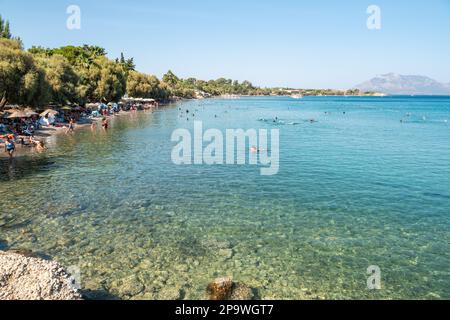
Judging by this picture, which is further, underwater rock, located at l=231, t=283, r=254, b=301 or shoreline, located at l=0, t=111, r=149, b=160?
shoreline, located at l=0, t=111, r=149, b=160

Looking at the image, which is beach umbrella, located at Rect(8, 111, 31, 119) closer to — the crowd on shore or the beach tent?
the crowd on shore

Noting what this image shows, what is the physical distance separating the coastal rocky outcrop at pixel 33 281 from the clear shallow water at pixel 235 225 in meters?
1.54

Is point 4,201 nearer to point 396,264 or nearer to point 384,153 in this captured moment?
point 396,264

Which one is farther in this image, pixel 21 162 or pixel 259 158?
pixel 259 158

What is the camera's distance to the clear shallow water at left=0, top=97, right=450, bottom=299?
12.0 meters

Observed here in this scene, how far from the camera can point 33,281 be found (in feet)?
31.5

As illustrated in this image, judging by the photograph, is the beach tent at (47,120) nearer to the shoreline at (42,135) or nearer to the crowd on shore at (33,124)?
the crowd on shore at (33,124)

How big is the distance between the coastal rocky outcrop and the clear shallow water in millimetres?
1536

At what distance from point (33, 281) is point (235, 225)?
9.34 meters

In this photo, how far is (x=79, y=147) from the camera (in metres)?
38.2

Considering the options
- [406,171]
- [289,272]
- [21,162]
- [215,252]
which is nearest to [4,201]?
[21,162]

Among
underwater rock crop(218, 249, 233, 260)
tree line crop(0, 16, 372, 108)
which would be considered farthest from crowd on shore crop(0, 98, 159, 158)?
underwater rock crop(218, 249, 233, 260)

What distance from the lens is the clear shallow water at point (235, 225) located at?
473 inches
